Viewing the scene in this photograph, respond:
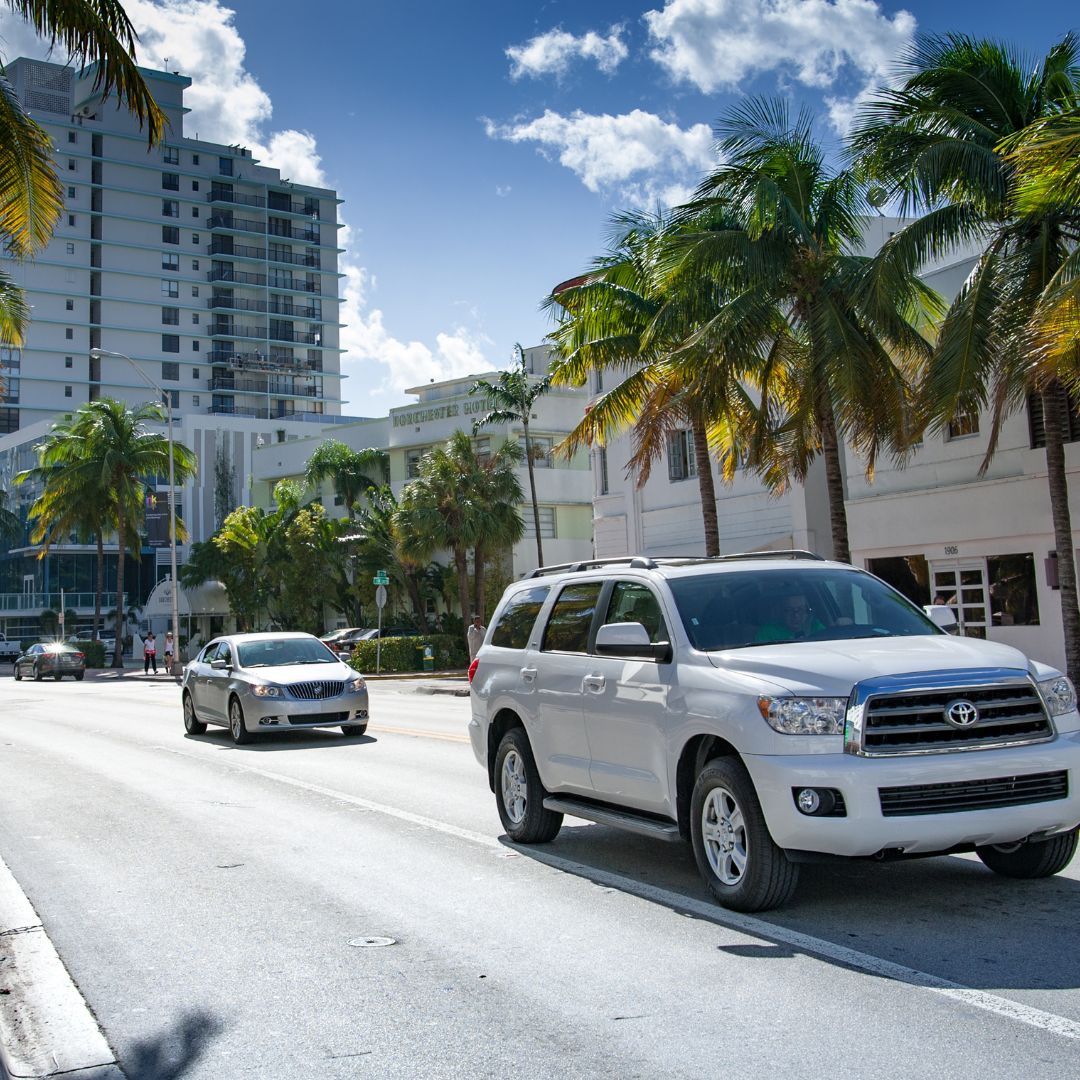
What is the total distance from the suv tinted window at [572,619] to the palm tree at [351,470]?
159 ft

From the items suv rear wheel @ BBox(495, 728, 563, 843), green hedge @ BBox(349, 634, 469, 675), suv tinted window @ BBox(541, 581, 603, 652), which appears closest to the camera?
suv tinted window @ BBox(541, 581, 603, 652)

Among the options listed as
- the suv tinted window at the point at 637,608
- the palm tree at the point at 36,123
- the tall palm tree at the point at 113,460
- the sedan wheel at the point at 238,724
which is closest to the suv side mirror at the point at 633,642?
the suv tinted window at the point at 637,608

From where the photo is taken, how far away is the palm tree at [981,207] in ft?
59.5

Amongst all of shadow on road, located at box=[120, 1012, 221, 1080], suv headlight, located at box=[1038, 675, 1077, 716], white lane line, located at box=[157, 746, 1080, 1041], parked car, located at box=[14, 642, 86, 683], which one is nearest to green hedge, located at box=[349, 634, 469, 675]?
parked car, located at box=[14, 642, 86, 683]

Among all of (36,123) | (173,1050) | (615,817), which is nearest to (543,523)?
(36,123)

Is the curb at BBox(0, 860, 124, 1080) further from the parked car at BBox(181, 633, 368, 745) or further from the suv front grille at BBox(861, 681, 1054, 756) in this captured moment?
the parked car at BBox(181, 633, 368, 745)

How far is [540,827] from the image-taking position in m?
8.95

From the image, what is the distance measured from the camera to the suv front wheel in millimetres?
6508

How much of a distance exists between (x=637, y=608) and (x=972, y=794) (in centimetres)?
253

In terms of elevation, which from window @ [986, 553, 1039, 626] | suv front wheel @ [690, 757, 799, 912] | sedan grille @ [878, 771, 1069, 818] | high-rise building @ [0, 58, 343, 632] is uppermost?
high-rise building @ [0, 58, 343, 632]

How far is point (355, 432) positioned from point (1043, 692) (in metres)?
54.5

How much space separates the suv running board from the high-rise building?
92216 millimetres

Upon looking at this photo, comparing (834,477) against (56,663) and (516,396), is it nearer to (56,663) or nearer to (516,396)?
(516,396)

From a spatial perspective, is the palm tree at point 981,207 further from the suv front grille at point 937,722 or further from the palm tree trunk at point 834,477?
the suv front grille at point 937,722
